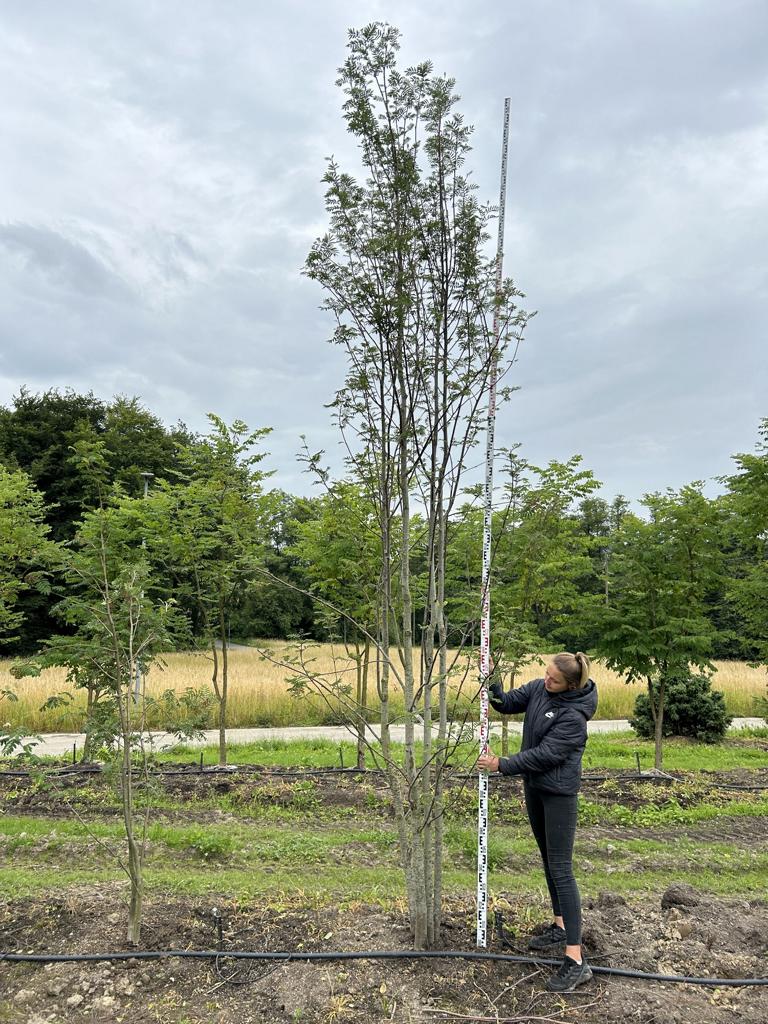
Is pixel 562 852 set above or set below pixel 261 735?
above

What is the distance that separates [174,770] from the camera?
870 cm

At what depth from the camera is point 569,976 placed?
10.7 ft

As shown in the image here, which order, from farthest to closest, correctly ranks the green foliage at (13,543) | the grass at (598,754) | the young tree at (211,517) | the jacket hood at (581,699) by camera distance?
1. the green foliage at (13,543)
2. the grass at (598,754)
3. the young tree at (211,517)
4. the jacket hood at (581,699)

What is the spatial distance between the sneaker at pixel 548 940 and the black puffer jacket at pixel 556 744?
84 centimetres

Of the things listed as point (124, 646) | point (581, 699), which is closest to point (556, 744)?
point (581, 699)

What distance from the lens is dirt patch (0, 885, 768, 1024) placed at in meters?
3.12

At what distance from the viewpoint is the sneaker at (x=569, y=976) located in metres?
Result: 3.23

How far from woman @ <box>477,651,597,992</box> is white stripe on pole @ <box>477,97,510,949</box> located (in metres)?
0.14

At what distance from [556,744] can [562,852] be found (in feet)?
1.80

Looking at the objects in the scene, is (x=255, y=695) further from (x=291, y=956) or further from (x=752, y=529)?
(x=291, y=956)

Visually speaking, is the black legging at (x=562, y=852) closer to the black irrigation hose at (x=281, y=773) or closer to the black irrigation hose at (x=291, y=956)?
the black irrigation hose at (x=291, y=956)

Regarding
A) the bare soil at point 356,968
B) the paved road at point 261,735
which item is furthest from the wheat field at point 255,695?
the bare soil at point 356,968

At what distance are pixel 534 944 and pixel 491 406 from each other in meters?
2.87

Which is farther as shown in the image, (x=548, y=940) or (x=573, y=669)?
(x=548, y=940)
